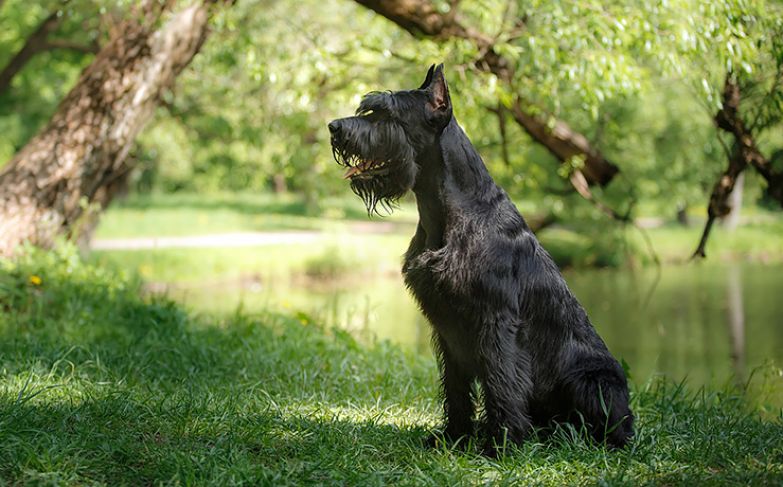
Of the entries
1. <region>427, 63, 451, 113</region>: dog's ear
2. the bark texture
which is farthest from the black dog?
the bark texture

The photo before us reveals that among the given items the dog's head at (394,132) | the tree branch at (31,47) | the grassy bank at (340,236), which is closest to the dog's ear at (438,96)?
the dog's head at (394,132)

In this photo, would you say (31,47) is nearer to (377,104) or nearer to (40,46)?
(40,46)

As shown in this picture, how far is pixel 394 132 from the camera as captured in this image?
3.86 m

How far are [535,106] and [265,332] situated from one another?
3.89 metres

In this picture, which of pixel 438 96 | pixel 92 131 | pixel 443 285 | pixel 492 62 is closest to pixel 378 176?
pixel 438 96

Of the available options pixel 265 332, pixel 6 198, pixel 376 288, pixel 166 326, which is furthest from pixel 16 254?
pixel 376 288

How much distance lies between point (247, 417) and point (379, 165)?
5.17ft

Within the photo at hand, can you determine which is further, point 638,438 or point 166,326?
point 166,326

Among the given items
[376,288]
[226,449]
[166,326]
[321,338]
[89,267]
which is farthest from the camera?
[376,288]

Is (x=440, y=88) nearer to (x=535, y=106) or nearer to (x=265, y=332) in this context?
(x=265, y=332)

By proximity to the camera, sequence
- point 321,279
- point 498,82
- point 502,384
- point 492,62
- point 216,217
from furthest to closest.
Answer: point 216,217
point 321,279
point 492,62
point 498,82
point 502,384

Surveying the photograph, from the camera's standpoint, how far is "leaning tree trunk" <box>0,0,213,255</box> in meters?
7.59

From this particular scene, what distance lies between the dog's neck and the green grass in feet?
3.84

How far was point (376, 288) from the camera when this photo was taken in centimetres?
1655
